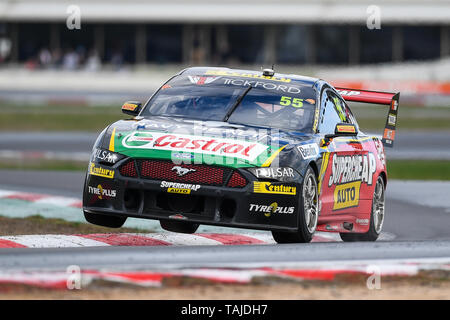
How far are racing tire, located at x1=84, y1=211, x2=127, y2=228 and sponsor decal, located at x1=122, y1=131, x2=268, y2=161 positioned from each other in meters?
0.68

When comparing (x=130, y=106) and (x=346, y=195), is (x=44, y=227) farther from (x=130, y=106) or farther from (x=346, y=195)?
(x=346, y=195)

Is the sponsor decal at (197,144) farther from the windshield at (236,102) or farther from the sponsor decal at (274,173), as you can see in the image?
the windshield at (236,102)

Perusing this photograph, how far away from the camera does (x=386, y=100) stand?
11414 millimetres

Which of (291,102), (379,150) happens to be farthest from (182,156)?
(379,150)

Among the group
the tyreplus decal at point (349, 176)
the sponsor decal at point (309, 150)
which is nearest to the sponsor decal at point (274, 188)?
the sponsor decal at point (309, 150)

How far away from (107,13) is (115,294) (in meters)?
45.6

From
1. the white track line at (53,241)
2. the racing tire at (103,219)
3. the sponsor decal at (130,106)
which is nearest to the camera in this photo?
the white track line at (53,241)

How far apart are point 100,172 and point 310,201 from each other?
171 centimetres

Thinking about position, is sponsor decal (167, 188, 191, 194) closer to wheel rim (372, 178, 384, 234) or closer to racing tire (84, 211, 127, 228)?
racing tire (84, 211, 127, 228)

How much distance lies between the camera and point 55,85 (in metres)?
47.8

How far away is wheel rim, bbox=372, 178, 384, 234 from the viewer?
1084cm

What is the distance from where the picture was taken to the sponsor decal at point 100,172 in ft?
29.3

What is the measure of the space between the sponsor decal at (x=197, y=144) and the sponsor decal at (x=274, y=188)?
21cm
